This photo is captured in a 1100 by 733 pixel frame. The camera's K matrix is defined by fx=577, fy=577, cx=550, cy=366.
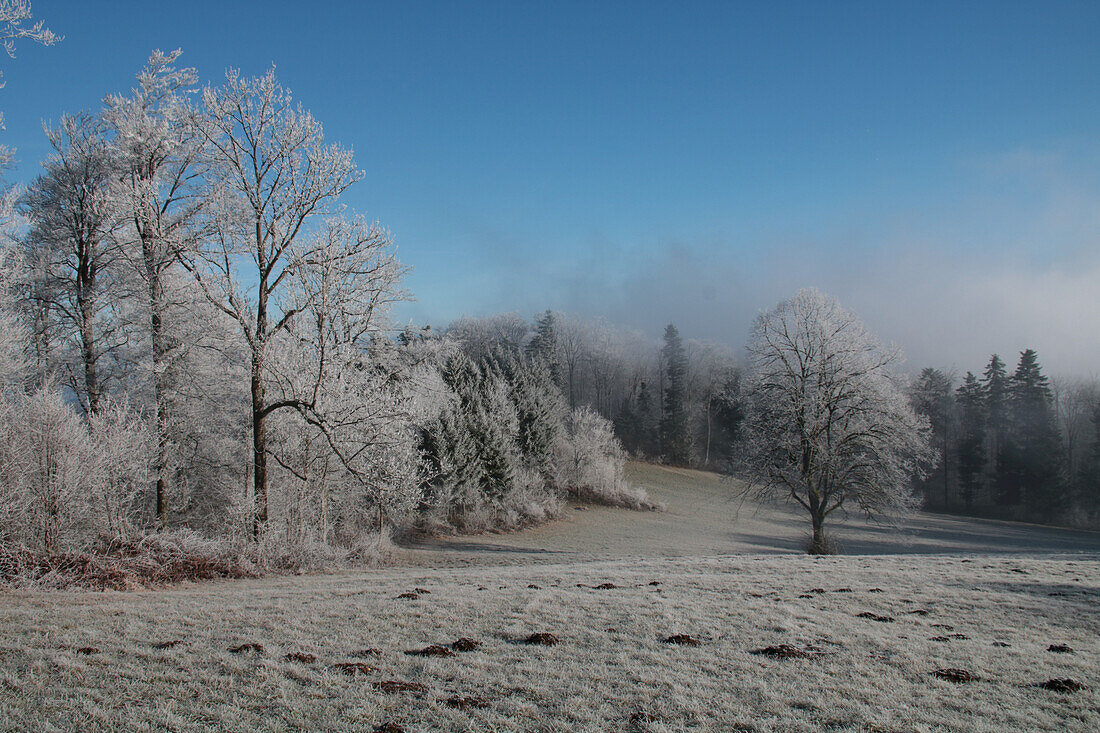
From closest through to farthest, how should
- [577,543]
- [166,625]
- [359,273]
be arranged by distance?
[166,625] → [359,273] → [577,543]

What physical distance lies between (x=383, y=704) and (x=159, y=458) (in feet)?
52.4

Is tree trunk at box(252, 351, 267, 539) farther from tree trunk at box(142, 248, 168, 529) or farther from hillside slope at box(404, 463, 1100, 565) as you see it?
hillside slope at box(404, 463, 1100, 565)

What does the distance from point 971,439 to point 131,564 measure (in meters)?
69.4

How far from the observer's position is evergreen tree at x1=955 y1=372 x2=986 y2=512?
57.9 metres

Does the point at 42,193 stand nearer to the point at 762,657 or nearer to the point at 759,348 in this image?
the point at 762,657

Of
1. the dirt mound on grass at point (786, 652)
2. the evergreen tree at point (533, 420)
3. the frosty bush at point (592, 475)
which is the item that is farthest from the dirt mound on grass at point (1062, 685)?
the frosty bush at point (592, 475)

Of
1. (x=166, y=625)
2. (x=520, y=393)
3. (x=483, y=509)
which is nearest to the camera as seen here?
(x=166, y=625)

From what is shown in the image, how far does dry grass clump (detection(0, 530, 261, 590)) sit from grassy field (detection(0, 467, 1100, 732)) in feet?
3.45

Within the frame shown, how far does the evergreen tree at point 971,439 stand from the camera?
57.9m

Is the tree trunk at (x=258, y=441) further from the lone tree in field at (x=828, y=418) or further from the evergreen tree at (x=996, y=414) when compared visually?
the evergreen tree at (x=996, y=414)

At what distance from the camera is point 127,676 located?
560 cm

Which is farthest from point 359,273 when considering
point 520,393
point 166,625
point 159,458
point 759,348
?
point 520,393

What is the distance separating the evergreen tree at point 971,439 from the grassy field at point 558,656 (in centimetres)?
5486

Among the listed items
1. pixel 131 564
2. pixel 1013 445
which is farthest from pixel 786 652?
pixel 1013 445
